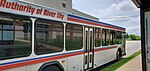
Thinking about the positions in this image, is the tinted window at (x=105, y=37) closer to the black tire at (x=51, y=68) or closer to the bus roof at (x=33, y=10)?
the bus roof at (x=33, y=10)

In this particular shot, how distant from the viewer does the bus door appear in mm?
9141

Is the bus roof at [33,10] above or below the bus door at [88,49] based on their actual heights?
above

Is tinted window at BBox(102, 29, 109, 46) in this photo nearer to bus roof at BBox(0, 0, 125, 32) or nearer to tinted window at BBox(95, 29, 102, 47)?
tinted window at BBox(95, 29, 102, 47)

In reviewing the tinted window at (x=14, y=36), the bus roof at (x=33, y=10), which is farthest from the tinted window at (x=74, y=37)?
the tinted window at (x=14, y=36)

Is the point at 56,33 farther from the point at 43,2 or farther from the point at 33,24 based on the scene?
the point at 43,2

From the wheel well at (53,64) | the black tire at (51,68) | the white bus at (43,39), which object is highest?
the white bus at (43,39)

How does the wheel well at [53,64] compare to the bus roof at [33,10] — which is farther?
the wheel well at [53,64]

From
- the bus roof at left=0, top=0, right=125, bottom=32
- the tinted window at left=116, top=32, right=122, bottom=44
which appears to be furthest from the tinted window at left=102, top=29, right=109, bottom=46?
the bus roof at left=0, top=0, right=125, bottom=32

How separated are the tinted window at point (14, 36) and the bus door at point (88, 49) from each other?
13.1 feet

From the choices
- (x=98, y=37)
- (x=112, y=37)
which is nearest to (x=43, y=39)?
(x=98, y=37)

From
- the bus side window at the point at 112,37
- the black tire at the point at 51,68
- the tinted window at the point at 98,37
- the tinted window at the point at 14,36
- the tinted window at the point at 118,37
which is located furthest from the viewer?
the tinted window at the point at 118,37

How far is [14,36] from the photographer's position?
202 inches

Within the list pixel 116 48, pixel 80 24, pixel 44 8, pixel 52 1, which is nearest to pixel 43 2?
pixel 52 1

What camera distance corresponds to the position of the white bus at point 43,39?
494 centimetres
